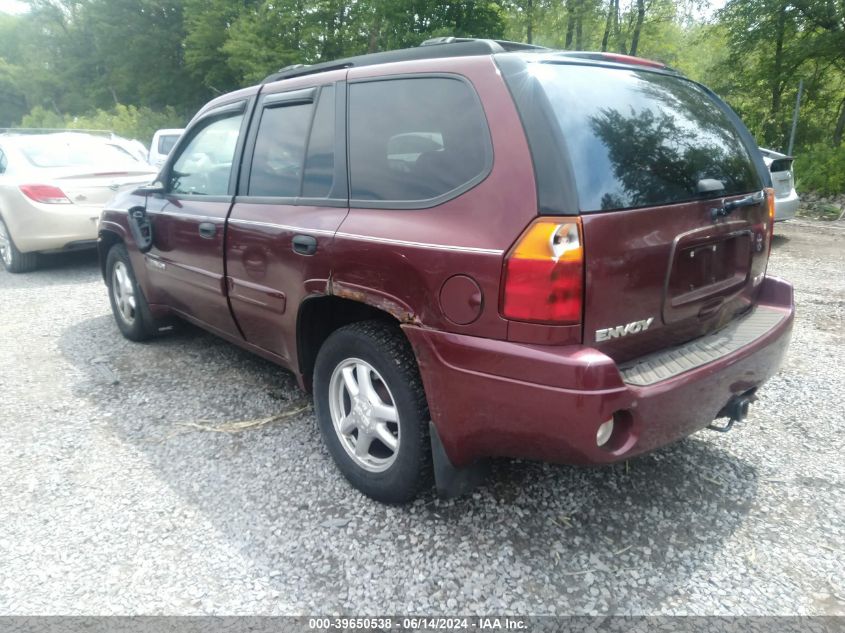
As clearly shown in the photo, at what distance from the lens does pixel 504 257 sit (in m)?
1.94

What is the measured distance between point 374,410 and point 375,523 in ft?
1.56

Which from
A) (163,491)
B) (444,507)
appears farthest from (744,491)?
(163,491)

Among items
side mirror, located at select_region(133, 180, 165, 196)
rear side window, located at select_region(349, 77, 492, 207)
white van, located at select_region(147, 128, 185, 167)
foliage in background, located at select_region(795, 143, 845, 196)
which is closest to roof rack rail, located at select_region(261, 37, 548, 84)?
rear side window, located at select_region(349, 77, 492, 207)

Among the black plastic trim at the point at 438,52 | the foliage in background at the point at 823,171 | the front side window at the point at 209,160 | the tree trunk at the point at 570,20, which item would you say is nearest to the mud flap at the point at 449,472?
the black plastic trim at the point at 438,52

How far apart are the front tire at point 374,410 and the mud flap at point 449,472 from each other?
3.8 inches

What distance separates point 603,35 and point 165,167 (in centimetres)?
2495

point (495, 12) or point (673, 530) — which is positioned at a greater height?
point (495, 12)

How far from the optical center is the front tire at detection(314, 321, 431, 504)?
2354mm

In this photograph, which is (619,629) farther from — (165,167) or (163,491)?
(165,167)

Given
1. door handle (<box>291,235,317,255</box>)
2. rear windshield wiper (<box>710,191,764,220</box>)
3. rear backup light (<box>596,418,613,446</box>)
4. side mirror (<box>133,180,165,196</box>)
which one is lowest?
rear backup light (<box>596,418,613,446</box>)

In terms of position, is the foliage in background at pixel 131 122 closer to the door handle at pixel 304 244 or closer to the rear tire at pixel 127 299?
the rear tire at pixel 127 299

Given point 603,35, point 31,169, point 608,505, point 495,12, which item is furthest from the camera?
point 603,35

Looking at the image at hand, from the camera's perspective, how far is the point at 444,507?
8.50 ft

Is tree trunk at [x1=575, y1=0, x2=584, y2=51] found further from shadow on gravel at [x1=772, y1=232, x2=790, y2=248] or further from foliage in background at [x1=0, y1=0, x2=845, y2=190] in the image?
shadow on gravel at [x1=772, y1=232, x2=790, y2=248]
